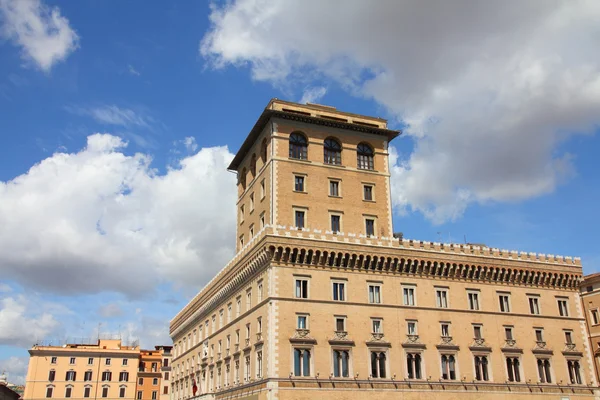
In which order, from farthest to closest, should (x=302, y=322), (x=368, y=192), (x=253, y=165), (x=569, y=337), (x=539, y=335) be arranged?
(x=253, y=165), (x=368, y=192), (x=569, y=337), (x=539, y=335), (x=302, y=322)

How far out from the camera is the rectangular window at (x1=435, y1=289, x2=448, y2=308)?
199ft

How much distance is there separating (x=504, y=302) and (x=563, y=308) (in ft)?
26.5

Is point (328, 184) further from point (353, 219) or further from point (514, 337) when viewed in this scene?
point (514, 337)

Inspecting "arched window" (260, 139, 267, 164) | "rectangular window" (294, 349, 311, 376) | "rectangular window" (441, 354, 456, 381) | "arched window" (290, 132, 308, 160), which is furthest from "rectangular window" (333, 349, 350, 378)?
"arched window" (260, 139, 267, 164)

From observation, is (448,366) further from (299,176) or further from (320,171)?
(299,176)

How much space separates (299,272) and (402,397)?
14.7 meters

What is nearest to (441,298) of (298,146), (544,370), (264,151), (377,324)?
(377,324)

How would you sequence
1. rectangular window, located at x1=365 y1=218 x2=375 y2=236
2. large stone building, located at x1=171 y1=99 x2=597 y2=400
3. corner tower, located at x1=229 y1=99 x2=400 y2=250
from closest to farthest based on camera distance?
1. large stone building, located at x1=171 y1=99 x2=597 y2=400
2. corner tower, located at x1=229 y1=99 x2=400 y2=250
3. rectangular window, located at x1=365 y1=218 x2=375 y2=236

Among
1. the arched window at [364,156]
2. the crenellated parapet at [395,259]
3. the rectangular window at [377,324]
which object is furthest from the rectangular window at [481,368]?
the arched window at [364,156]

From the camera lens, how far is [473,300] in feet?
204

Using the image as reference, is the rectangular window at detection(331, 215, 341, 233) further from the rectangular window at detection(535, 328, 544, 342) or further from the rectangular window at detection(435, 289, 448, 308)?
the rectangular window at detection(535, 328, 544, 342)

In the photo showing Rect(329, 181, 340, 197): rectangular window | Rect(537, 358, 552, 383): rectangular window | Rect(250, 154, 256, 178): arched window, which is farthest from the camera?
Rect(250, 154, 256, 178): arched window

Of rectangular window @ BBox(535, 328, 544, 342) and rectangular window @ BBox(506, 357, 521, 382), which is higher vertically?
rectangular window @ BBox(535, 328, 544, 342)

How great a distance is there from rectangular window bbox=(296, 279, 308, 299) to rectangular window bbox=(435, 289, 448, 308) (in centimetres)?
1398
